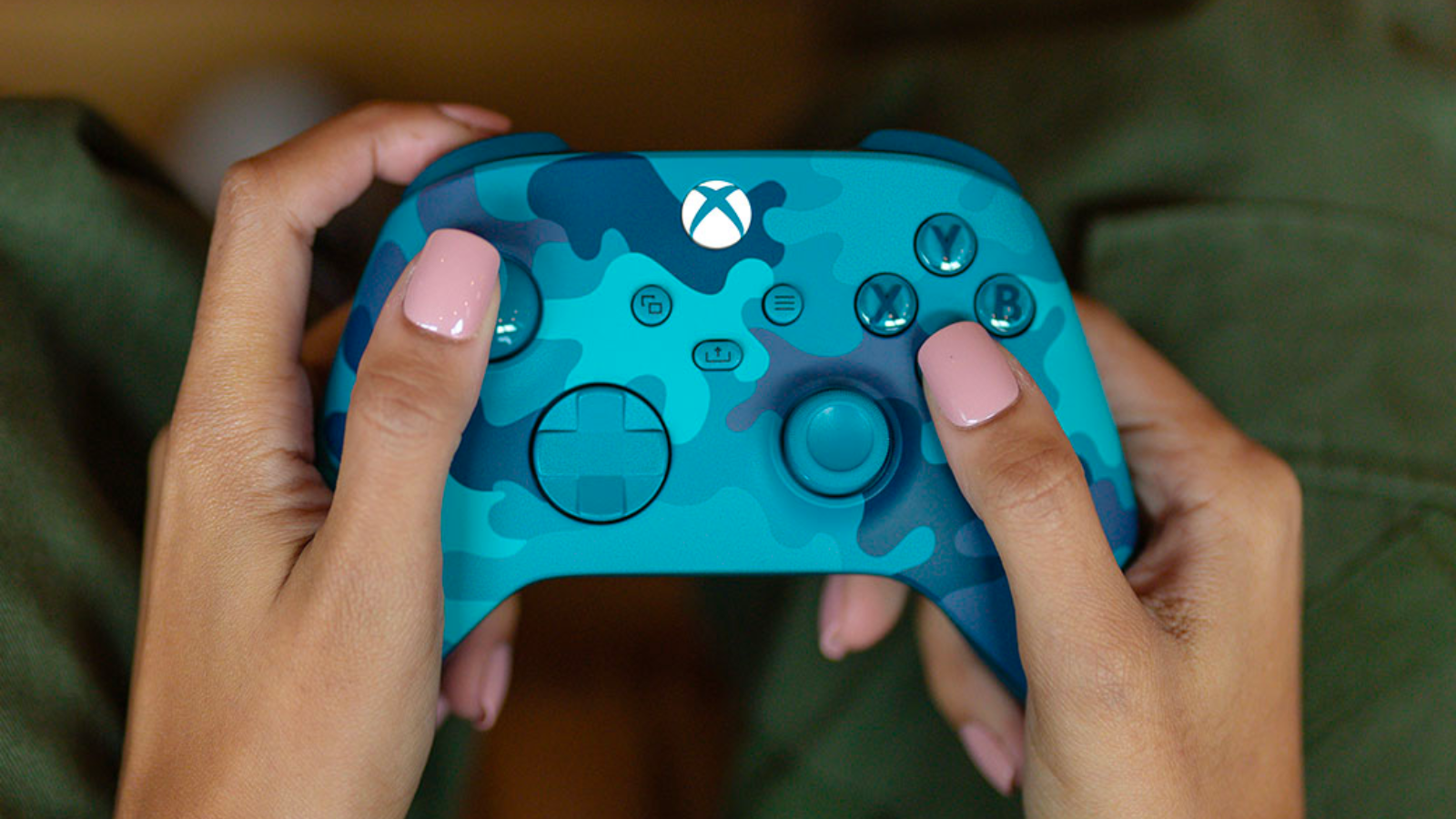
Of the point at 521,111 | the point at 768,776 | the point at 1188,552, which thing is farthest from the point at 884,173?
the point at 521,111

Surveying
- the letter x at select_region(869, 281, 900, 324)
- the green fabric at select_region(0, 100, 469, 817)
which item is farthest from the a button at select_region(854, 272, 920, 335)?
the green fabric at select_region(0, 100, 469, 817)

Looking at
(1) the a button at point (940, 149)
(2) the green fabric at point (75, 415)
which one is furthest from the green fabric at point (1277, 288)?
(2) the green fabric at point (75, 415)

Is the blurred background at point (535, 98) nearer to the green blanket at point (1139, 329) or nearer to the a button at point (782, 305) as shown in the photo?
the green blanket at point (1139, 329)

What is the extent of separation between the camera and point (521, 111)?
84 centimetres

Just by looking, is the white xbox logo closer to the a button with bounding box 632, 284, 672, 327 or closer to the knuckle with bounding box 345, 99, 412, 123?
the a button with bounding box 632, 284, 672, 327

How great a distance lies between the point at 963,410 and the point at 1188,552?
15 centimetres

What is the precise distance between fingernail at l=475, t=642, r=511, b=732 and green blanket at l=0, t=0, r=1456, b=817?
9 centimetres

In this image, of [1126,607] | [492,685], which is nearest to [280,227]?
[492,685]

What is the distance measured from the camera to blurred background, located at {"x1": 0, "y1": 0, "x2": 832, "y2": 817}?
0.78m

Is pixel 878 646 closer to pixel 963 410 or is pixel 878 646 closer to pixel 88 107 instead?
pixel 963 410

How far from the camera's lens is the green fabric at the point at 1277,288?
1.62 ft

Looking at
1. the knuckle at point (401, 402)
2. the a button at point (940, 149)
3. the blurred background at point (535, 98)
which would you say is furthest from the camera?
the blurred background at point (535, 98)

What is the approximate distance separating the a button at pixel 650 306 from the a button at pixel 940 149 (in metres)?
0.12

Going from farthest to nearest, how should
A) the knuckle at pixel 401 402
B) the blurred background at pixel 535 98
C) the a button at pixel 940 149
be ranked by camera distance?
the blurred background at pixel 535 98, the a button at pixel 940 149, the knuckle at pixel 401 402
